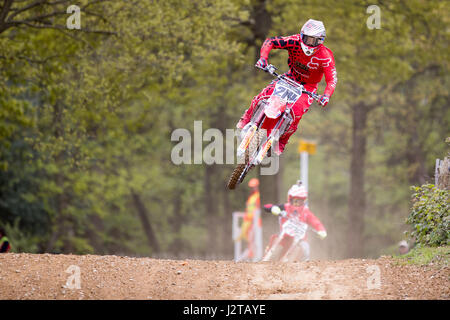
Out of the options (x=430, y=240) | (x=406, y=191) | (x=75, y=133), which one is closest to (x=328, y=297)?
(x=430, y=240)

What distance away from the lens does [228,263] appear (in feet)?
32.0

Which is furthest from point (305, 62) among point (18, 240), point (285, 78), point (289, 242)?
point (18, 240)

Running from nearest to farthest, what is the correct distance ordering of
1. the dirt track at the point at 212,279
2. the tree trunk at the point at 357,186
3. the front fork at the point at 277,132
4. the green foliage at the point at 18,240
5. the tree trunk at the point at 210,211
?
the dirt track at the point at 212,279, the front fork at the point at 277,132, the green foliage at the point at 18,240, the tree trunk at the point at 357,186, the tree trunk at the point at 210,211

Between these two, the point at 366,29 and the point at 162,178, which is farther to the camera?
the point at 162,178

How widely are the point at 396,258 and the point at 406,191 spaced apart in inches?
796

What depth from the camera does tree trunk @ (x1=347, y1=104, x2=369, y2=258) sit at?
2522 cm

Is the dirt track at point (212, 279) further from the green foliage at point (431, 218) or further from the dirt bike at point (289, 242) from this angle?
the dirt bike at point (289, 242)

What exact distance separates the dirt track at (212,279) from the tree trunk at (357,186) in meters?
15.7

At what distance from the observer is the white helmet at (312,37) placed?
32.7ft

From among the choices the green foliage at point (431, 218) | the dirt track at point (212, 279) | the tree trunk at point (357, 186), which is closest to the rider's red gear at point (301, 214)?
the green foliage at point (431, 218)

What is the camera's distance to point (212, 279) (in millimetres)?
8680
